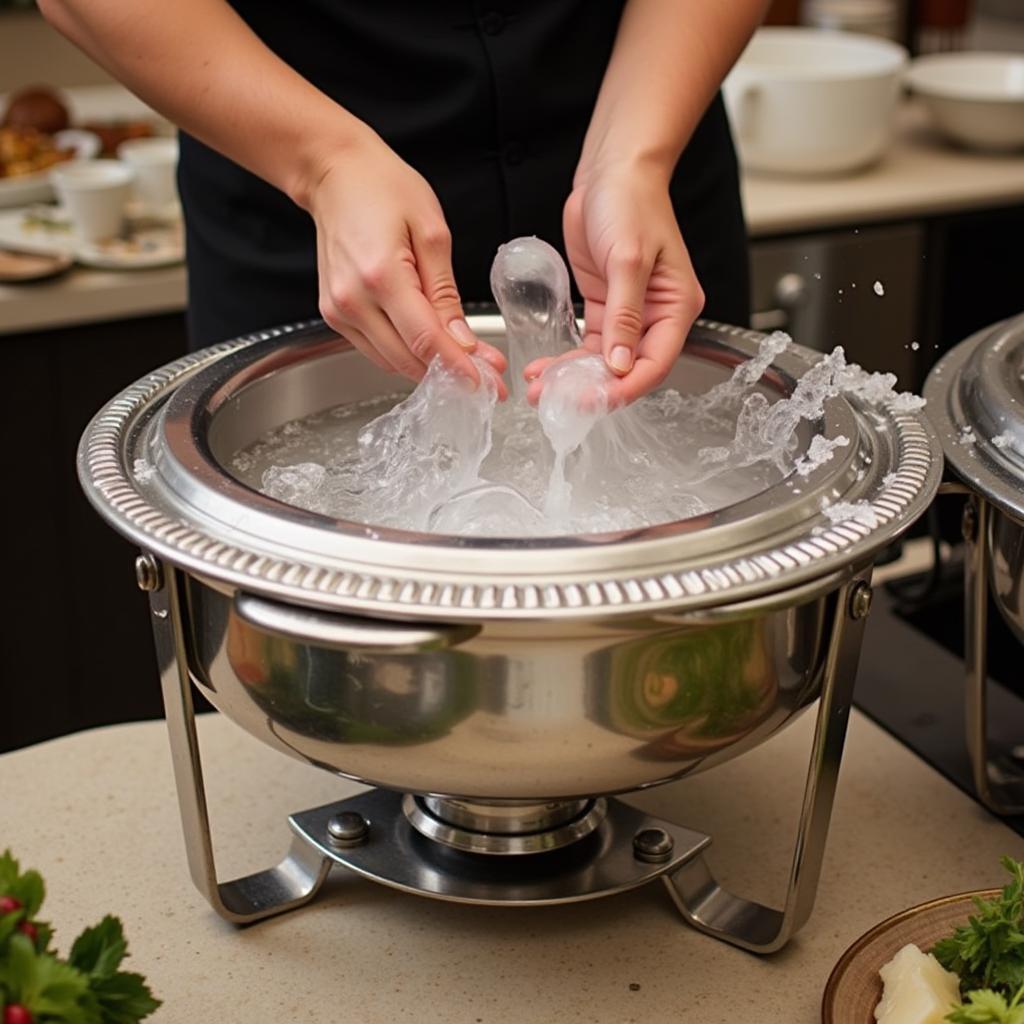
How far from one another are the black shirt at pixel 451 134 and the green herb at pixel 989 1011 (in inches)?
32.5

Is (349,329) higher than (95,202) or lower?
higher

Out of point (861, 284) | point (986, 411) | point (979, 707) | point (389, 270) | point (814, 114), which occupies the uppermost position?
point (389, 270)

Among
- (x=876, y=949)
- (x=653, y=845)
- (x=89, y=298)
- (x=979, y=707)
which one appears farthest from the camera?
(x=89, y=298)

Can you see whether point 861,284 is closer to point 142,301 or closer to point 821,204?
point 821,204

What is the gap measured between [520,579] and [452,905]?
32 cm

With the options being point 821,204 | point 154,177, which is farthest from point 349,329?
point 821,204

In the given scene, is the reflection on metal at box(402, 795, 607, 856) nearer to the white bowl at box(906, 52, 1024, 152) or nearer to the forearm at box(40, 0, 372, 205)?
the forearm at box(40, 0, 372, 205)

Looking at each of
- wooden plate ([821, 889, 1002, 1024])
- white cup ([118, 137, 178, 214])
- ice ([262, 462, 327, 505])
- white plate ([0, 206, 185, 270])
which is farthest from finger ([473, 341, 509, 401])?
white cup ([118, 137, 178, 214])

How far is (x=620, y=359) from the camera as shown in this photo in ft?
3.15

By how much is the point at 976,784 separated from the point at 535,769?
0.41m

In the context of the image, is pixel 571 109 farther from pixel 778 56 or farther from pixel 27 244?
pixel 778 56

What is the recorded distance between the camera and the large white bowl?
2.43 meters

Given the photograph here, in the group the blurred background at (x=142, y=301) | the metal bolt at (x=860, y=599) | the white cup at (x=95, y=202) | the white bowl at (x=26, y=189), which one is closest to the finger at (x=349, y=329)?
the metal bolt at (x=860, y=599)

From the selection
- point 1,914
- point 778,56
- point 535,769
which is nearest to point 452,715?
point 535,769
